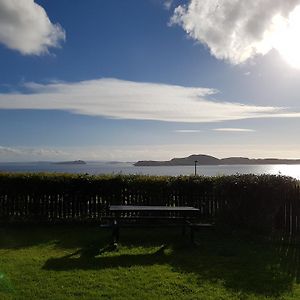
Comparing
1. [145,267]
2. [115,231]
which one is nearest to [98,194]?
[115,231]

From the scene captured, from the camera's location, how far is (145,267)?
8.41 metres

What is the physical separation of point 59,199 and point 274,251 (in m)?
7.42

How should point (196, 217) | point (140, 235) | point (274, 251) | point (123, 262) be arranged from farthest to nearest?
point (196, 217), point (140, 235), point (274, 251), point (123, 262)

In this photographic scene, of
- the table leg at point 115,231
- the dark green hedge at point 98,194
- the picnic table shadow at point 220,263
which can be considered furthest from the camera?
the dark green hedge at point 98,194

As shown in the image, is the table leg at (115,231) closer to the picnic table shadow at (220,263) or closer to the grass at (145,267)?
the grass at (145,267)

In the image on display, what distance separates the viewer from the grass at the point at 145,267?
6.80 metres

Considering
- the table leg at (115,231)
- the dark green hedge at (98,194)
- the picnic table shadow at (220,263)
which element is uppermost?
the dark green hedge at (98,194)

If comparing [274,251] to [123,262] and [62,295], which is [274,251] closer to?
[123,262]

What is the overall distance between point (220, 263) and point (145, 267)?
4.89 feet

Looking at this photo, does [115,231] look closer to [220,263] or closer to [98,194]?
[220,263]

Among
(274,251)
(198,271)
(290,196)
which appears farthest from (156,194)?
(198,271)

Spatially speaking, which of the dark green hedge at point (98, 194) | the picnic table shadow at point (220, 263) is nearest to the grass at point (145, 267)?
the picnic table shadow at point (220, 263)

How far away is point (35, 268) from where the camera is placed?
813 cm

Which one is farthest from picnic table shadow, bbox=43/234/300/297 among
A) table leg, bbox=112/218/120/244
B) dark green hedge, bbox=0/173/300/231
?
dark green hedge, bbox=0/173/300/231
